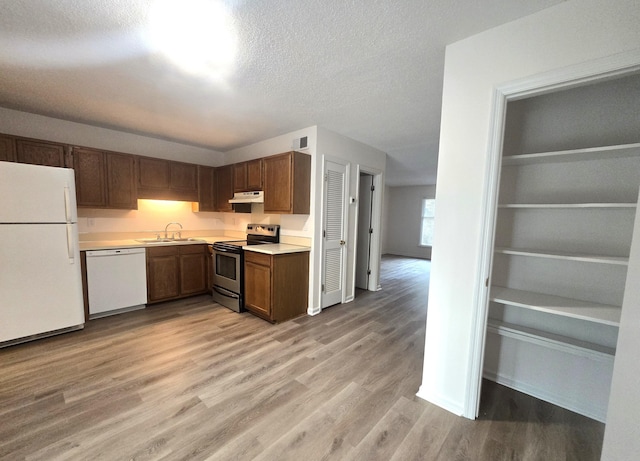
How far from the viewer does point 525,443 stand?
1.57 m


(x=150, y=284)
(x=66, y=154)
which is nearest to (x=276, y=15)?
(x=66, y=154)

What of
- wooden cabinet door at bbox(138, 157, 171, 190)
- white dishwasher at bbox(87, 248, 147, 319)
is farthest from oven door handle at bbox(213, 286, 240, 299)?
wooden cabinet door at bbox(138, 157, 171, 190)

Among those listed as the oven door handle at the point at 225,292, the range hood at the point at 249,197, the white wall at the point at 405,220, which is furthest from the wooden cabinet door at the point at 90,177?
the white wall at the point at 405,220

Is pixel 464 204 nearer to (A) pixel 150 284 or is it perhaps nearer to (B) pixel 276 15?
(B) pixel 276 15

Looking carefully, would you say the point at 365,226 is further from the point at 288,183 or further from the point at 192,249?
the point at 192,249

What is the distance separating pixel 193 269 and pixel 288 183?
2.18 meters

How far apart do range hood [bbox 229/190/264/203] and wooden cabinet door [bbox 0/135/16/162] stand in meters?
2.44

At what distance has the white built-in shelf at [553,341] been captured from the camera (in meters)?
1.71

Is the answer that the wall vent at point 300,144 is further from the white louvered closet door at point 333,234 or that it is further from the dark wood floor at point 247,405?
the dark wood floor at point 247,405

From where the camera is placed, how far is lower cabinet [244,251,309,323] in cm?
312

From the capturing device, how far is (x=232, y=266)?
11.7ft

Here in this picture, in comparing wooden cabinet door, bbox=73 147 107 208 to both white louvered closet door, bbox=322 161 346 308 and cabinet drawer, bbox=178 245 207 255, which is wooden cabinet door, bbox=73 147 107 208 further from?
white louvered closet door, bbox=322 161 346 308

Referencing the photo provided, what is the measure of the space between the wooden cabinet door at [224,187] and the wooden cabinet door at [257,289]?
4.81ft

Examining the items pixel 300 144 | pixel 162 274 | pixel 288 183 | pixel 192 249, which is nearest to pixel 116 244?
pixel 162 274
